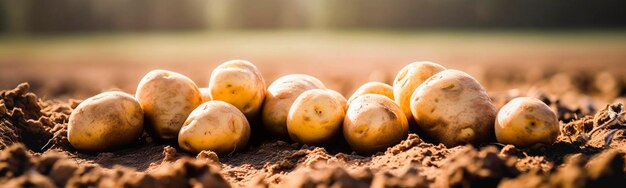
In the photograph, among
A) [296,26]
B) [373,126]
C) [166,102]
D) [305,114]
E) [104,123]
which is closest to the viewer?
[373,126]

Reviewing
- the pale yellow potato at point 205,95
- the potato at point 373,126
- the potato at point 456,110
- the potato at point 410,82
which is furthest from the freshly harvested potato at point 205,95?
the potato at point 456,110

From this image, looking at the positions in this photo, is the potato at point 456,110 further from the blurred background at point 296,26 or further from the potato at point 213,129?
the blurred background at point 296,26

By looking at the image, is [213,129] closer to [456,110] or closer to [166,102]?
[166,102]

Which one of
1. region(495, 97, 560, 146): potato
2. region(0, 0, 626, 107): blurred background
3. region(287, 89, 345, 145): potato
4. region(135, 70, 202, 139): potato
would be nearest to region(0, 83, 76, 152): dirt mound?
region(135, 70, 202, 139): potato

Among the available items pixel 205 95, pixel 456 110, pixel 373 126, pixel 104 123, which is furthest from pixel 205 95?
pixel 456 110

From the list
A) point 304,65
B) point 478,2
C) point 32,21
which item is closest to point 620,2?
point 478,2
